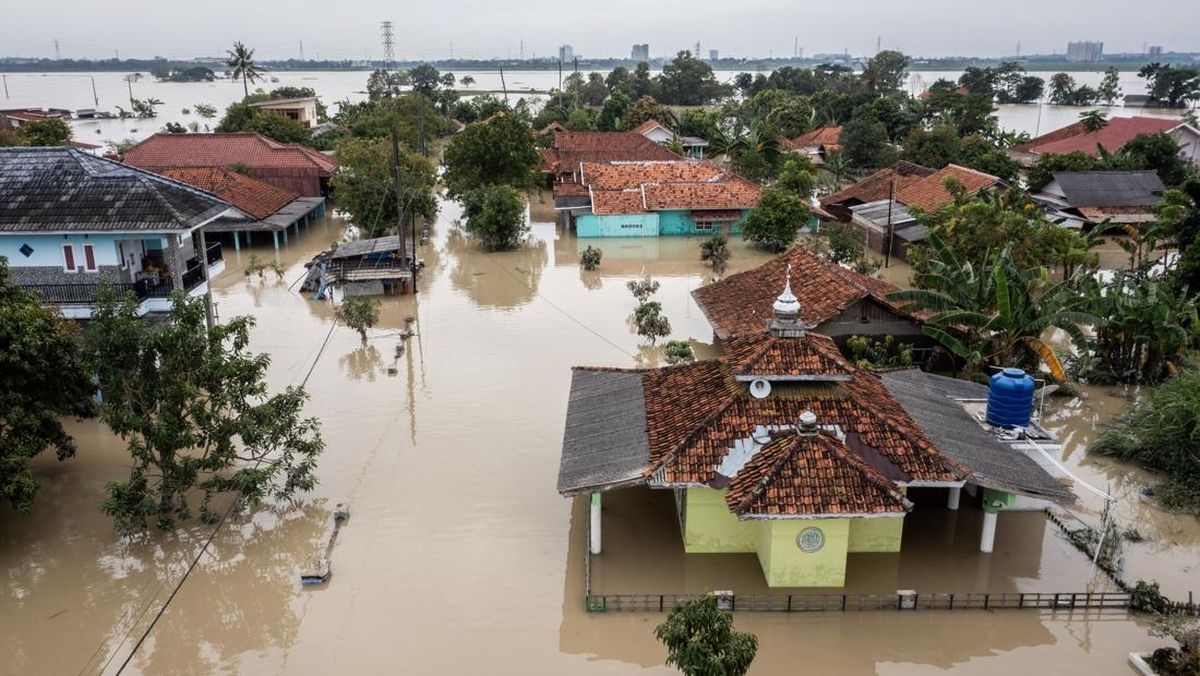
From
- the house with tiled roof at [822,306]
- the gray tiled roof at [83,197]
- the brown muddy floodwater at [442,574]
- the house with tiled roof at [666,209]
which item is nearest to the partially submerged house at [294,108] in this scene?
the house with tiled roof at [666,209]

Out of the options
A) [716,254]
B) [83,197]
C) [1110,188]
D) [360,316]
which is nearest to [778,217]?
[716,254]

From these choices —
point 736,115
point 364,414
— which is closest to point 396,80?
point 736,115

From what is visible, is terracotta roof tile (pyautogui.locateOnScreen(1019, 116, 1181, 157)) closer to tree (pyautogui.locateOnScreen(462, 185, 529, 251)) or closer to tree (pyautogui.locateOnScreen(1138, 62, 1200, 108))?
tree (pyautogui.locateOnScreen(462, 185, 529, 251))

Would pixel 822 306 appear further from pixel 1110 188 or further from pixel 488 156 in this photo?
pixel 488 156

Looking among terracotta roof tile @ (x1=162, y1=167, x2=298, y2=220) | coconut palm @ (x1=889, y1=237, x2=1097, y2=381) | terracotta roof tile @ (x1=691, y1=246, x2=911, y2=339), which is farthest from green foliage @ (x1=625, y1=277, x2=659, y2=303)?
terracotta roof tile @ (x1=162, y1=167, x2=298, y2=220)

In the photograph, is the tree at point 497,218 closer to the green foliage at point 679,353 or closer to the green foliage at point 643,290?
the green foliage at point 643,290

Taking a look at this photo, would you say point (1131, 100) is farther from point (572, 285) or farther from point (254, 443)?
point (254, 443)
